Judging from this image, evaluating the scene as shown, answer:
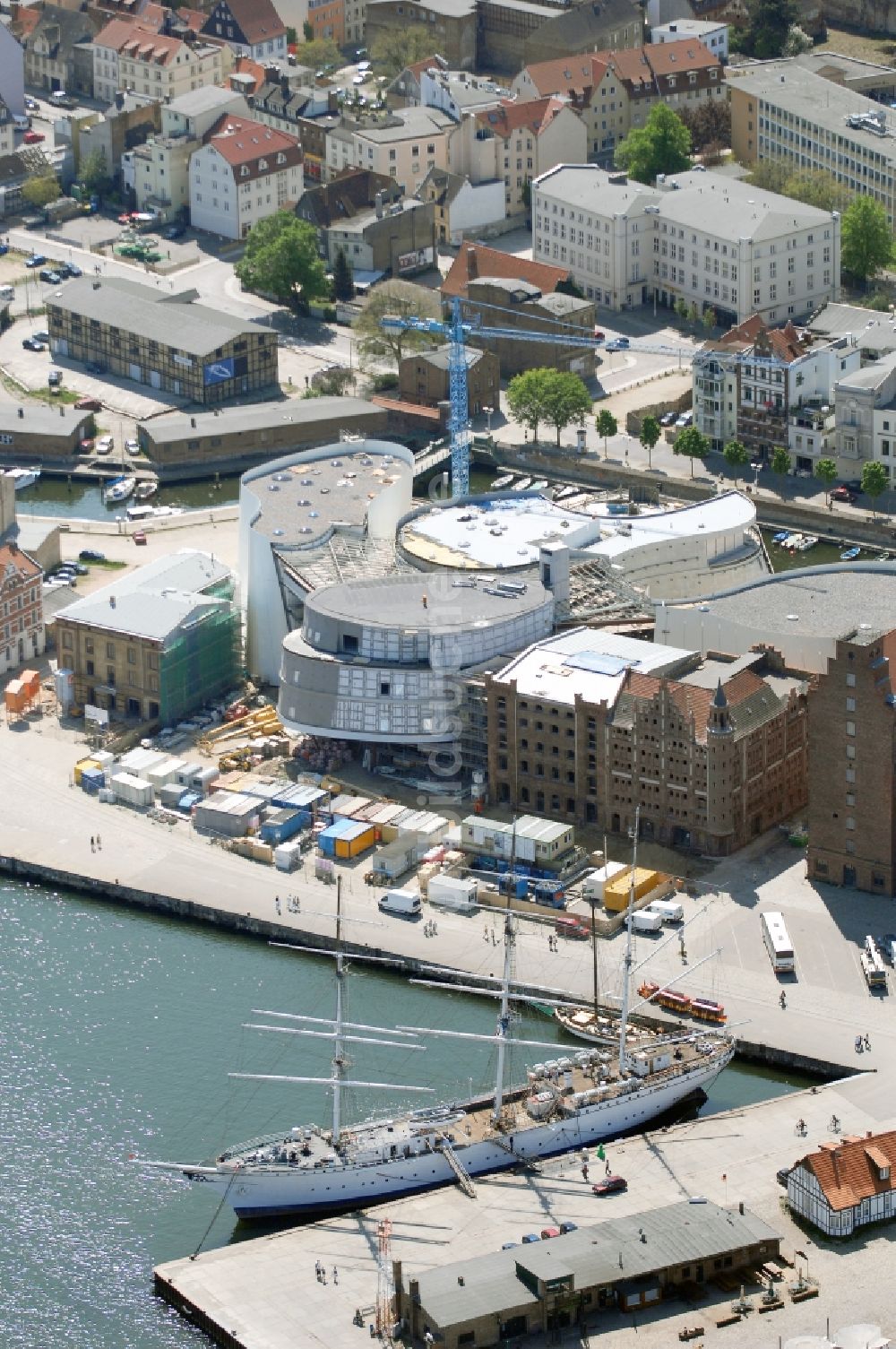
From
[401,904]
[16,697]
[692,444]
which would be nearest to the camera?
[401,904]

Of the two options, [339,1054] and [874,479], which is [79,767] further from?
[874,479]

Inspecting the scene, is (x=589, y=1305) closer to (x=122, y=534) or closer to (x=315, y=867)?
(x=315, y=867)

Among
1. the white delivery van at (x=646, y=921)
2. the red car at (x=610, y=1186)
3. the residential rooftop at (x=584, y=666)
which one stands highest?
the residential rooftop at (x=584, y=666)

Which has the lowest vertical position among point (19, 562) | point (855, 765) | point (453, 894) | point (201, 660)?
point (453, 894)

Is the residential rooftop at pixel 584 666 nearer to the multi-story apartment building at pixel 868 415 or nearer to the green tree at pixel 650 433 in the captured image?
the multi-story apartment building at pixel 868 415

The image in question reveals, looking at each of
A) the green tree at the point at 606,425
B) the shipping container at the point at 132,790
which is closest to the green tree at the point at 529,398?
the green tree at the point at 606,425

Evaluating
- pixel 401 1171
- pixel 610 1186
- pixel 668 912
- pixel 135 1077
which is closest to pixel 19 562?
pixel 135 1077

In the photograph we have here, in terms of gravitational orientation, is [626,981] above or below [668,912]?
above
